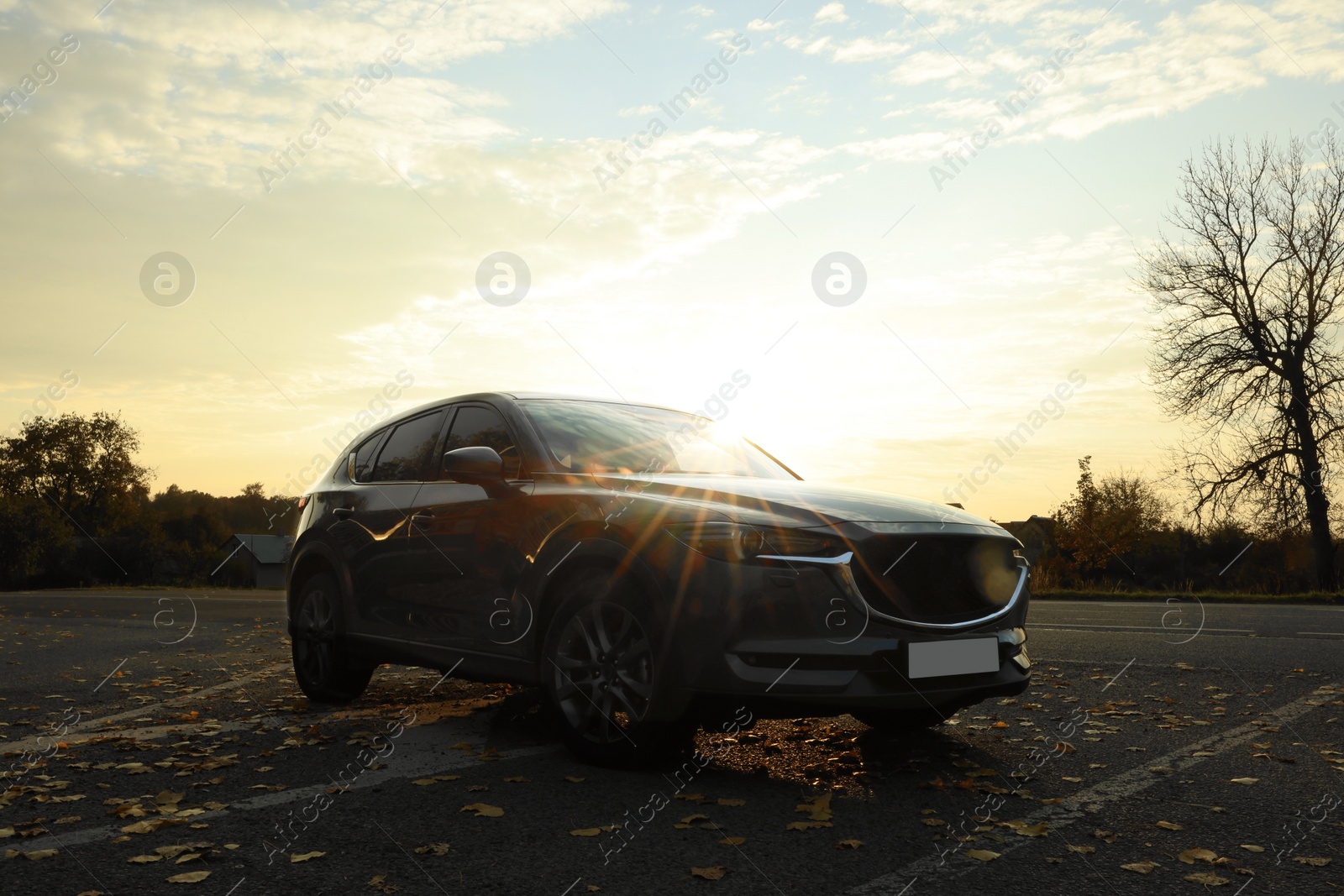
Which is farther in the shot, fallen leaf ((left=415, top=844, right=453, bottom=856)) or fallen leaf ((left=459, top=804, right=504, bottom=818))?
fallen leaf ((left=459, top=804, right=504, bottom=818))

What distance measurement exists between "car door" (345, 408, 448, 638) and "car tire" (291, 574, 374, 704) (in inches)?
14.1

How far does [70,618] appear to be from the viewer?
15992 mm

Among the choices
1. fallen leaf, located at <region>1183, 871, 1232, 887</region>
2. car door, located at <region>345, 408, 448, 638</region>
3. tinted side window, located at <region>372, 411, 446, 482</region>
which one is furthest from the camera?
tinted side window, located at <region>372, 411, 446, 482</region>

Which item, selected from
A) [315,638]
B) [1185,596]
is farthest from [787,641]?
[1185,596]

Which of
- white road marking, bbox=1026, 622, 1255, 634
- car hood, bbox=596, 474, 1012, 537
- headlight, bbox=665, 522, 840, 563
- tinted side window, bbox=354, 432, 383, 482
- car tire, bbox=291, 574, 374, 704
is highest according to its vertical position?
tinted side window, bbox=354, 432, 383, 482

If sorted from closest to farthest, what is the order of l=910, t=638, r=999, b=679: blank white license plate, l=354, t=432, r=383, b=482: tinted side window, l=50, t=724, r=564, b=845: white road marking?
l=50, t=724, r=564, b=845: white road marking < l=910, t=638, r=999, b=679: blank white license plate < l=354, t=432, r=383, b=482: tinted side window

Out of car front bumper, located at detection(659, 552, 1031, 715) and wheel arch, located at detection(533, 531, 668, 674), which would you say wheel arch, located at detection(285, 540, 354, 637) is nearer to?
wheel arch, located at detection(533, 531, 668, 674)

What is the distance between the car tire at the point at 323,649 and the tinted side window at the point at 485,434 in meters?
1.47

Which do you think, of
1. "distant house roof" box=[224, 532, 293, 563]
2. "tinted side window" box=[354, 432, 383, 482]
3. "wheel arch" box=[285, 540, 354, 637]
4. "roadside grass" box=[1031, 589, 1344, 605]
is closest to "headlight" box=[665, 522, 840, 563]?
"wheel arch" box=[285, 540, 354, 637]

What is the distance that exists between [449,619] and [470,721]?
955mm

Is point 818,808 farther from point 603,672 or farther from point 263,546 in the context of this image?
point 263,546

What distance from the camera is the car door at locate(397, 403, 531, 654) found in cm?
514

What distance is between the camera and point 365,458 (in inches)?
270

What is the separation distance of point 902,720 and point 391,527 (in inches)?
125
